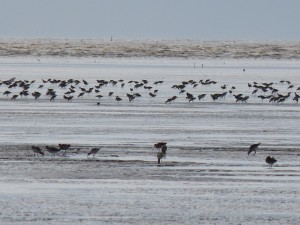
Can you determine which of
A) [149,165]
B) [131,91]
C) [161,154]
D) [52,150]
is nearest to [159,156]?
[161,154]

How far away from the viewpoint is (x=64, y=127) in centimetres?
2291

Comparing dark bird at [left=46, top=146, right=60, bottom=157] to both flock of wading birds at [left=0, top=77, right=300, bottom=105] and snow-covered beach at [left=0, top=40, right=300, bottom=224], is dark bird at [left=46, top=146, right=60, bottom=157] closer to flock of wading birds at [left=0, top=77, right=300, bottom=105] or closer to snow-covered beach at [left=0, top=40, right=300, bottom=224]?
snow-covered beach at [left=0, top=40, right=300, bottom=224]

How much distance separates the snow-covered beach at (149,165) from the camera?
1226cm

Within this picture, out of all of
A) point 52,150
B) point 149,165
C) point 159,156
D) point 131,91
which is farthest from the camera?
point 131,91

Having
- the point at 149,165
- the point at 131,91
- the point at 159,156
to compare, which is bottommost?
the point at 131,91

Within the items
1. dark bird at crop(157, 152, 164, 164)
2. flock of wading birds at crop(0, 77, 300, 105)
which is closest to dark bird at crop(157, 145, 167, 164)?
dark bird at crop(157, 152, 164, 164)

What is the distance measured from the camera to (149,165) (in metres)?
16.6

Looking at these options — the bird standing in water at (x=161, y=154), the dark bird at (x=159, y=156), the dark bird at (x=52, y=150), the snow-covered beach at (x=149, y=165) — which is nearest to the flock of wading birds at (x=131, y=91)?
the snow-covered beach at (x=149, y=165)

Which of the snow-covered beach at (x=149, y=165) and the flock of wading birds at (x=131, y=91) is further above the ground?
the snow-covered beach at (x=149, y=165)

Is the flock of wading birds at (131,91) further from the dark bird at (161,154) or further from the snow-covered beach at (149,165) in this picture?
the dark bird at (161,154)

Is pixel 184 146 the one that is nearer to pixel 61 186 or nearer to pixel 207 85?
pixel 61 186

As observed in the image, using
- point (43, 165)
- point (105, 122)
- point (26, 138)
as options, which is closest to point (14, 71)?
point (105, 122)

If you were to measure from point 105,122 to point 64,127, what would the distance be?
5.79 ft

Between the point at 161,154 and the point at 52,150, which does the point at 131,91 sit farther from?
the point at 161,154
